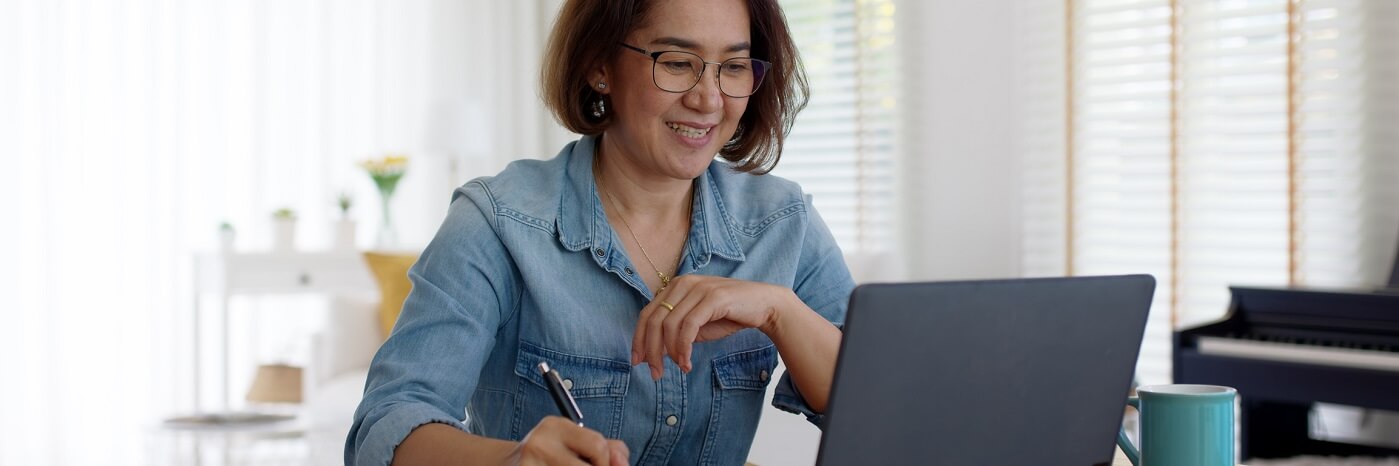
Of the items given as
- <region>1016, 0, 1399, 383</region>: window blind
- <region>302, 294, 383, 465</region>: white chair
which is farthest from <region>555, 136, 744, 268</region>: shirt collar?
<region>1016, 0, 1399, 383</region>: window blind

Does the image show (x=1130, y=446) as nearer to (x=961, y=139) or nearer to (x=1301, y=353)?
(x=1301, y=353)

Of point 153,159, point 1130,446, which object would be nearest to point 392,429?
point 1130,446

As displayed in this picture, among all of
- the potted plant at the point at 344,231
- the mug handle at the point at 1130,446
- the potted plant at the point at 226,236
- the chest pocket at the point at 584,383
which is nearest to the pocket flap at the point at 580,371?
the chest pocket at the point at 584,383

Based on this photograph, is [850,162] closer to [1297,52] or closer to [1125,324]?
[1297,52]

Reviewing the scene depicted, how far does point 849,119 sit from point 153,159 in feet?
7.67

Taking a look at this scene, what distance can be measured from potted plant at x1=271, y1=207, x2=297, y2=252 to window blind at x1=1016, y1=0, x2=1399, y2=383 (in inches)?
93.9

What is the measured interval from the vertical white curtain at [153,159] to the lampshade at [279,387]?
0.53 metres

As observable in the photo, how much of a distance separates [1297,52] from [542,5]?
9.69ft

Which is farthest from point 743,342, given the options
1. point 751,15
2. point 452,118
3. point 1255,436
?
point 452,118

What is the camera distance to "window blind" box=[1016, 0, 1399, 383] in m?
3.18

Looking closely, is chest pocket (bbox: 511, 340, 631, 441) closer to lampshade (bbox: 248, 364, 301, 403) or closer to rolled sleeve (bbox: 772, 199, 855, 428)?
rolled sleeve (bbox: 772, 199, 855, 428)

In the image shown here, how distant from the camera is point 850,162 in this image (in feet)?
14.2

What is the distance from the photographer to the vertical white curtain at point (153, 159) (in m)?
3.99

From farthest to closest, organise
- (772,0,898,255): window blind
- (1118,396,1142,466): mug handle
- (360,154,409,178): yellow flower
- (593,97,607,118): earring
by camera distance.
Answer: (360,154,409,178): yellow flower < (772,0,898,255): window blind < (593,97,607,118): earring < (1118,396,1142,466): mug handle
